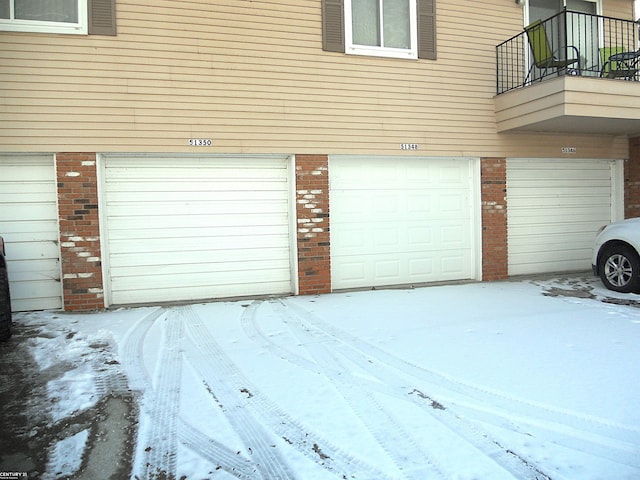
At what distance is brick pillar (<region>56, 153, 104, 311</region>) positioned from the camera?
6027mm

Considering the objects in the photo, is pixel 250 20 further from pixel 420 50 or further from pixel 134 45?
pixel 420 50

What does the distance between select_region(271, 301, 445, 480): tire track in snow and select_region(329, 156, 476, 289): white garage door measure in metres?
3.21

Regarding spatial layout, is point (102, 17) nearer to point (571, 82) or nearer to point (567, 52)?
point (571, 82)

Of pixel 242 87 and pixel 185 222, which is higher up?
pixel 242 87

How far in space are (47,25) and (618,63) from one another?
9.33 m

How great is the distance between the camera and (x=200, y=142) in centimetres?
645

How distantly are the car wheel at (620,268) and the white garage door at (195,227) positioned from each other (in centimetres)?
497

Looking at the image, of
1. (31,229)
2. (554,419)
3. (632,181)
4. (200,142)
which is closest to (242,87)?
(200,142)

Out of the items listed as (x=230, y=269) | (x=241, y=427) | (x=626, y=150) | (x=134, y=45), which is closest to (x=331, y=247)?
(x=230, y=269)

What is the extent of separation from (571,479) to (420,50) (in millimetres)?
6876

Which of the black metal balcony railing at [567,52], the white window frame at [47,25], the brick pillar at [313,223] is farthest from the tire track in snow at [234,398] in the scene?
the black metal balcony railing at [567,52]

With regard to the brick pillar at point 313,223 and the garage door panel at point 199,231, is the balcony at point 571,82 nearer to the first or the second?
the brick pillar at point 313,223

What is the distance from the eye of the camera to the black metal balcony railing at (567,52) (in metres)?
7.43

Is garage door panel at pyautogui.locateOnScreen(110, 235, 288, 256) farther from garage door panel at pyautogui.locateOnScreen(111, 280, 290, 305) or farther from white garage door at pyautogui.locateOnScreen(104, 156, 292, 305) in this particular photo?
garage door panel at pyautogui.locateOnScreen(111, 280, 290, 305)
